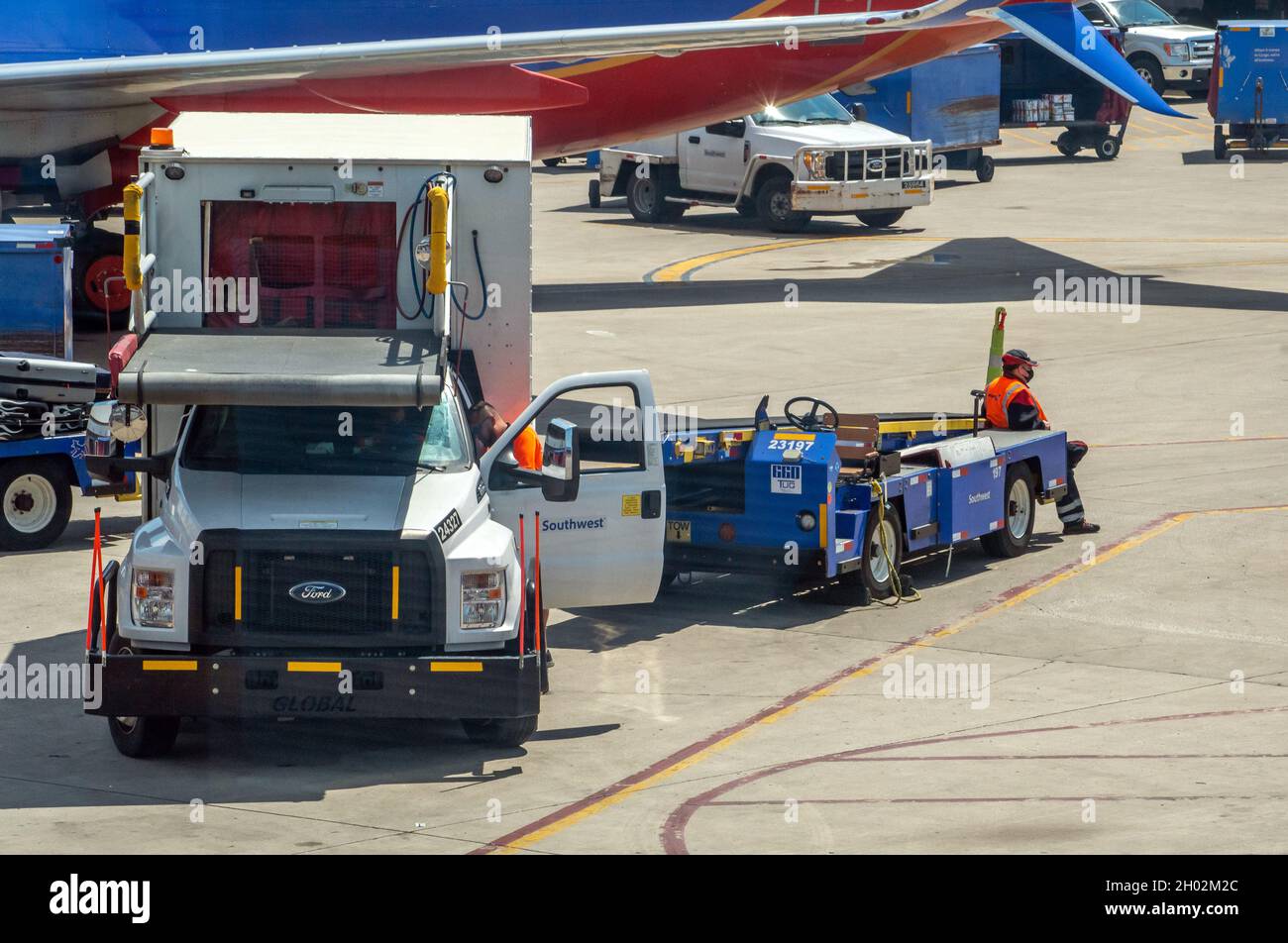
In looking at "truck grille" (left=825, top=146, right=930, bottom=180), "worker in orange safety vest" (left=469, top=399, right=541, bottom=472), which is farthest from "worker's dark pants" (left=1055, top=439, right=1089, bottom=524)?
"truck grille" (left=825, top=146, right=930, bottom=180)

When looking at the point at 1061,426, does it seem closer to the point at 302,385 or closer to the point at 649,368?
the point at 649,368

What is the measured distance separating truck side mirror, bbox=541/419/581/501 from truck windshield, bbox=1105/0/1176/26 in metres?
54.4

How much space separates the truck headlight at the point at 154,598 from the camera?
11.2 metres

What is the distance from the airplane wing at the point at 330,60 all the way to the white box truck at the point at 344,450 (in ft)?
29.2

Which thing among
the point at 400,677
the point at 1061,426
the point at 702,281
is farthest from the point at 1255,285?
the point at 400,677

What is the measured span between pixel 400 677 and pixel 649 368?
48.2 ft

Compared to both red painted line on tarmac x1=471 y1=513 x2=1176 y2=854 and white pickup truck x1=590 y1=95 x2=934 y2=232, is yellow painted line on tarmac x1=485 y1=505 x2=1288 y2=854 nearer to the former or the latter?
red painted line on tarmac x1=471 y1=513 x2=1176 y2=854

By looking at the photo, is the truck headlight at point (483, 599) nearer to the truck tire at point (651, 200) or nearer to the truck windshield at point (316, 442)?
the truck windshield at point (316, 442)

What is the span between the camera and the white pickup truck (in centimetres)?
3772

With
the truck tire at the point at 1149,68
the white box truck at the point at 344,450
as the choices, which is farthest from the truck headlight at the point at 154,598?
the truck tire at the point at 1149,68

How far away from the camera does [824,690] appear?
1320cm

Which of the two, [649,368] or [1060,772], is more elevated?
[649,368]

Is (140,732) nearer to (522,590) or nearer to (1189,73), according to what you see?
(522,590)

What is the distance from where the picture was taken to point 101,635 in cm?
1135
